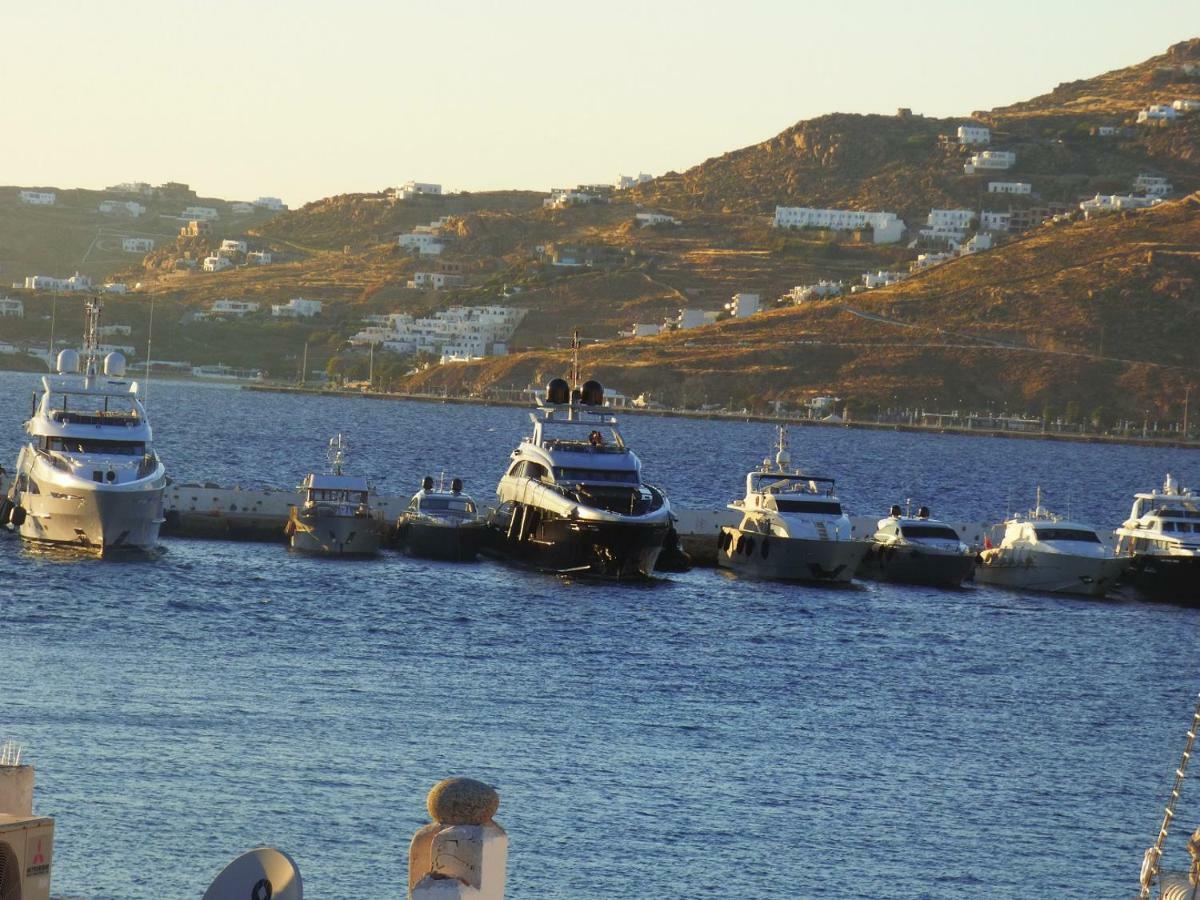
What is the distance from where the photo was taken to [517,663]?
2042 inches

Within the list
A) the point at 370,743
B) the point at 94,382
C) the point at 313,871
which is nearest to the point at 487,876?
the point at 313,871

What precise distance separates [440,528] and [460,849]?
60.1 m

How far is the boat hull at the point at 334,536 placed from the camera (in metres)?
72.5

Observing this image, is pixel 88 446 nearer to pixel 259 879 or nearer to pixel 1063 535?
pixel 1063 535

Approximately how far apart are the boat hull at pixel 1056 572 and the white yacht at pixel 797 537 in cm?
518

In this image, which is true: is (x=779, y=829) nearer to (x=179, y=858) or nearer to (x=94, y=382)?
(x=179, y=858)

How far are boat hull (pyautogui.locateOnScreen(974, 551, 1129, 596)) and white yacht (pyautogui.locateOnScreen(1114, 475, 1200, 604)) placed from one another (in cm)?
88

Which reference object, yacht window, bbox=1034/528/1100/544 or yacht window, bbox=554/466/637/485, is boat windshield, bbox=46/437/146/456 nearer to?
yacht window, bbox=554/466/637/485

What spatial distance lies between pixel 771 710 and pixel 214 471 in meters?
78.5

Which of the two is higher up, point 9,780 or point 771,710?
point 9,780

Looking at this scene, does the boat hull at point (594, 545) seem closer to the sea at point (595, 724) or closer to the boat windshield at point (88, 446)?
the sea at point (595, 724)

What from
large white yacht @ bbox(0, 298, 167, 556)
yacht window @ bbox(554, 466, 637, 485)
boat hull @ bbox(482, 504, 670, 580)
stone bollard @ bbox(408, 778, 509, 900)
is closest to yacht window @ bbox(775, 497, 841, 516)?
boat hull @ bbox(482, 504, 670, 580)

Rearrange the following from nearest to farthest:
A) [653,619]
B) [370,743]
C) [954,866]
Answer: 1. [954,866]
2. [370,743]
3. [653,619]

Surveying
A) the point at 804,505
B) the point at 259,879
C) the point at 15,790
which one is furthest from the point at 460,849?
the point at 804,505
